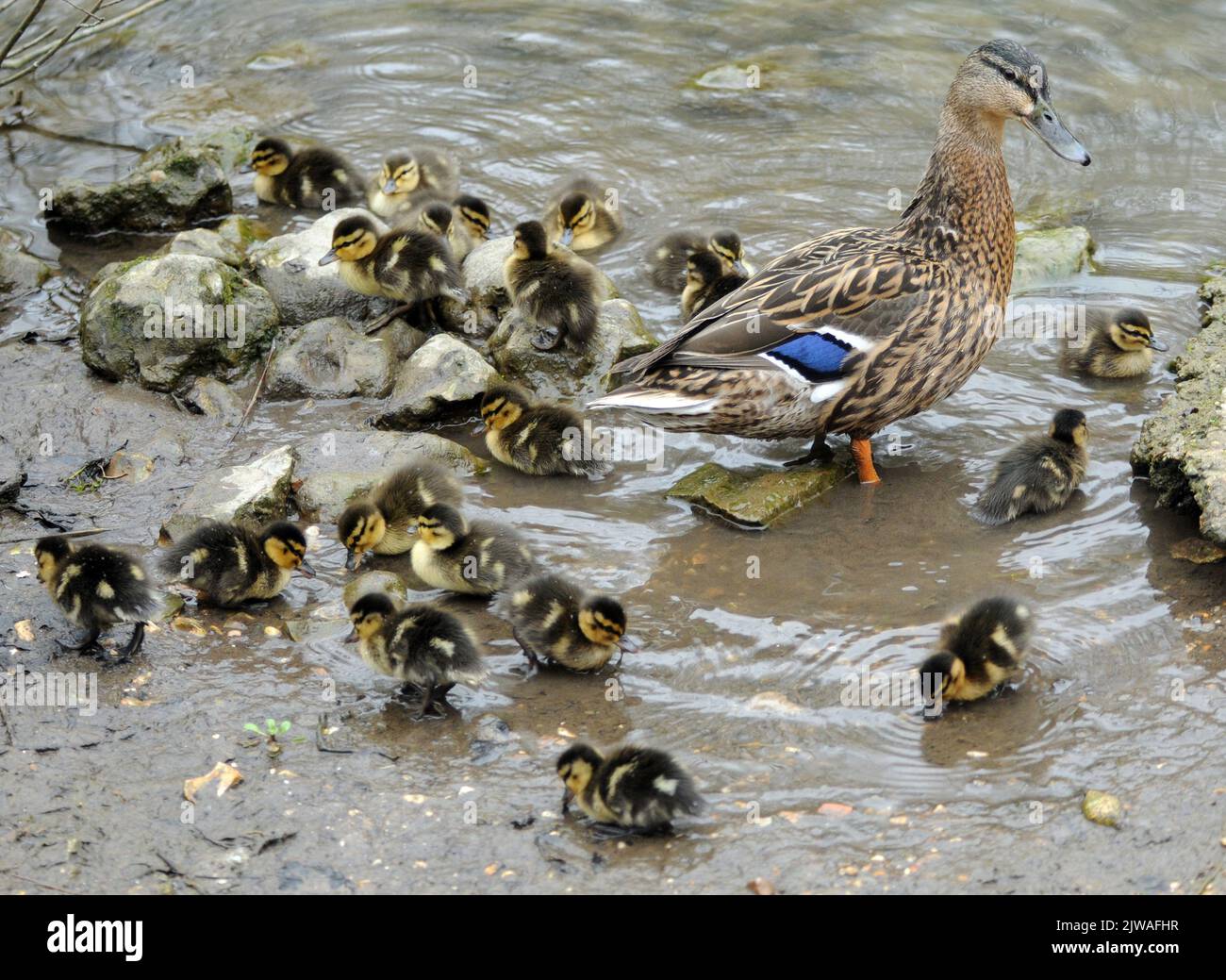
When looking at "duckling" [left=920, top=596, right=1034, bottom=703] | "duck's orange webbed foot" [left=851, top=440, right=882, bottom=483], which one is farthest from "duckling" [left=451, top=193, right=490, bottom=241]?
"duckling" [left=920, top=596, right=1034, bottom=703]

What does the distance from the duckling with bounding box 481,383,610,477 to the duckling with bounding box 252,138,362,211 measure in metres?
2.74

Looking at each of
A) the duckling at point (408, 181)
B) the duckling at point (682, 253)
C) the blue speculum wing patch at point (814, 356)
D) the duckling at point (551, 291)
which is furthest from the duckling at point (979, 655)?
the duckling at point (408, 181)

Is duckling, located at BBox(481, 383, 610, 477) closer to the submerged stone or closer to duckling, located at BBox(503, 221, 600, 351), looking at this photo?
the submerged stone

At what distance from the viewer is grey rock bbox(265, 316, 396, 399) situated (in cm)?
650

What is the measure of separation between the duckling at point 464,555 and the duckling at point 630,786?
1.21 metres

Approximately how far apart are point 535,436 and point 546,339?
2.96ft

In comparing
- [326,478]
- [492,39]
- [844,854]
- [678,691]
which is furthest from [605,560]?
[492,39]

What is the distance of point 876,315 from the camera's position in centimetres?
554

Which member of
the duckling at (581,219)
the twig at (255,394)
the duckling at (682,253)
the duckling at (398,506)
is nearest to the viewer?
the duckling at (398,506)

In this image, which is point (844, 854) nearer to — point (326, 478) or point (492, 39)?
point (326, 478)

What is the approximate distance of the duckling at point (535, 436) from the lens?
5812mm

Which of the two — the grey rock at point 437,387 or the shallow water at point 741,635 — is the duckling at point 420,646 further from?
the grey rock at point 437,387

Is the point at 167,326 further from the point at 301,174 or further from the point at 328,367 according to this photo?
the point at 301,174

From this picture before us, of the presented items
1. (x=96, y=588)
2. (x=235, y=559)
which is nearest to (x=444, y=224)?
(x=235, y=559)
